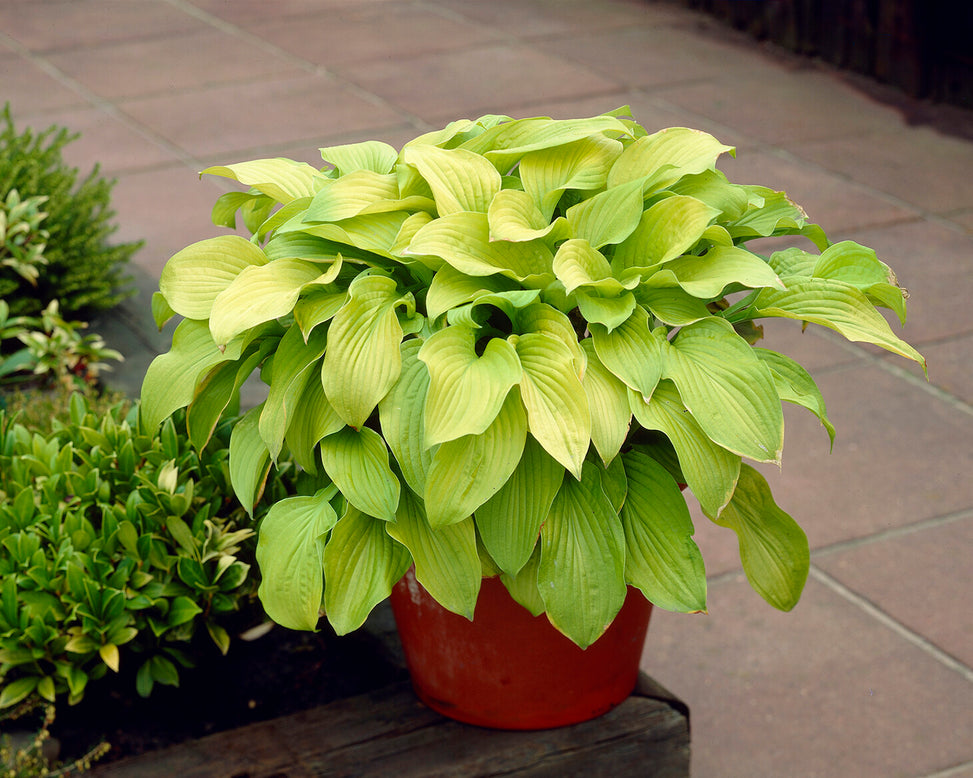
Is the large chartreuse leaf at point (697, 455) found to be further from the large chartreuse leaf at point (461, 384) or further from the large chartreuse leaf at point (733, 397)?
the large chartreuse leaf at point (461, 384)

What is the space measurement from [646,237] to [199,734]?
1.31 meters

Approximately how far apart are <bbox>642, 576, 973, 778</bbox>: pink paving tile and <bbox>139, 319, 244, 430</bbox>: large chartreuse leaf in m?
1.39

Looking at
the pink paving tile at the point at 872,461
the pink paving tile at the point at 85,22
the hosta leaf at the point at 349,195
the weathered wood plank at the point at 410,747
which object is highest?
the hosta leaf at the point at 349,195

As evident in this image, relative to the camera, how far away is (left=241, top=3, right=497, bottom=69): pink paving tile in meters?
7.20

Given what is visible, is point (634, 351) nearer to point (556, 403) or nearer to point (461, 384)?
point (556, 403)

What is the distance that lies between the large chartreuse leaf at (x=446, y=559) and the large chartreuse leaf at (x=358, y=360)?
188 millimetres

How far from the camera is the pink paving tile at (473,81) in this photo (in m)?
6.23

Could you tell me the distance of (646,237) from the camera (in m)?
1.79

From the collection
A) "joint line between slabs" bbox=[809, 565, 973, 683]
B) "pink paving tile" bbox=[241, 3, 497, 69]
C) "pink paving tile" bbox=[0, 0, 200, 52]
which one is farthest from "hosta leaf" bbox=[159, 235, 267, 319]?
"pink paving tile" bbox=[0, 0, 200, 52]

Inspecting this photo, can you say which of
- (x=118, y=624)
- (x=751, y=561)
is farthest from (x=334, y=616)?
(x=751, y=561)

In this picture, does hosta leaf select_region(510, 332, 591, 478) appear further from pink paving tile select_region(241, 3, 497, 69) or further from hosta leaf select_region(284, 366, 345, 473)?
pink paving tile select_region(241, 3, 497, 69)

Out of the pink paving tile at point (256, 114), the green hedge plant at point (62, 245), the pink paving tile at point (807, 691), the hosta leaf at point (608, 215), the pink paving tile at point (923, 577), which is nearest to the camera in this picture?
the hosta leaf at point (608, 215)

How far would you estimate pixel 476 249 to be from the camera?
5.71 feet

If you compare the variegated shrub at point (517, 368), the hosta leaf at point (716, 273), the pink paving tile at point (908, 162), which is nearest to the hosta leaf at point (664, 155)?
the variegated shrub at point (517, 368)
